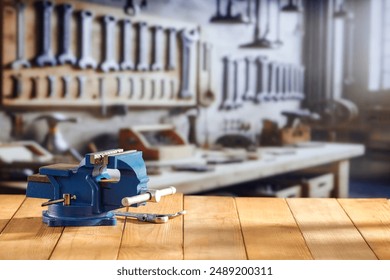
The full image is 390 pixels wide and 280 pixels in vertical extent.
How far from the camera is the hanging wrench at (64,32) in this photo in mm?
3773

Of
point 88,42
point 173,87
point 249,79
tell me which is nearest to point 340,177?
point 249,79

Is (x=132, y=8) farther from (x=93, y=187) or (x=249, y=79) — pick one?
(x=93, y=187)

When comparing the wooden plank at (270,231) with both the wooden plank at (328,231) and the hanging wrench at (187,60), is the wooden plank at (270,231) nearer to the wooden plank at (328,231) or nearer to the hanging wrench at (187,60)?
the wooden plank at (328,231)

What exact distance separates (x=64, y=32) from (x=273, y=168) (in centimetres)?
144

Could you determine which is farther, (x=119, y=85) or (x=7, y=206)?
(x=119, y=85)

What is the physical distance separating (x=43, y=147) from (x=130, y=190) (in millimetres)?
1968

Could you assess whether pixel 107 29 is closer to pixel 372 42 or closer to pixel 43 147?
pixel 43 147

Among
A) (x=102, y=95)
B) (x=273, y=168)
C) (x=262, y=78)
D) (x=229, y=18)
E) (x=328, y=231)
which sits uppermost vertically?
(x=229, y=18)

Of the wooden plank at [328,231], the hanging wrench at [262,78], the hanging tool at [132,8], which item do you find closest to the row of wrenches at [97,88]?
the hanging tool at [132,8]

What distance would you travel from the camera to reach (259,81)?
501 cm

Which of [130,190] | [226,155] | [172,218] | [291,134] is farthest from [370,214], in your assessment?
[291,134]

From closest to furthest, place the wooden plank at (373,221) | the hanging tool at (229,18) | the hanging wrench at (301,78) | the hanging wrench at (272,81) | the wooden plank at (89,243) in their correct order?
the wooden plank at (89,243) < the wooden plank at (373,221) < the hanging tool at (229,18) < the hanging wrench at (272,81) < the hanging wrench at (301,78)

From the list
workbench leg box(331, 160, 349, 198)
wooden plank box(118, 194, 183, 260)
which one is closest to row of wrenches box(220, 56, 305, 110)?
workbench leg box(331, 160, 349, 198)

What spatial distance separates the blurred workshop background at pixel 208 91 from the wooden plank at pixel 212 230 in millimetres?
1091
